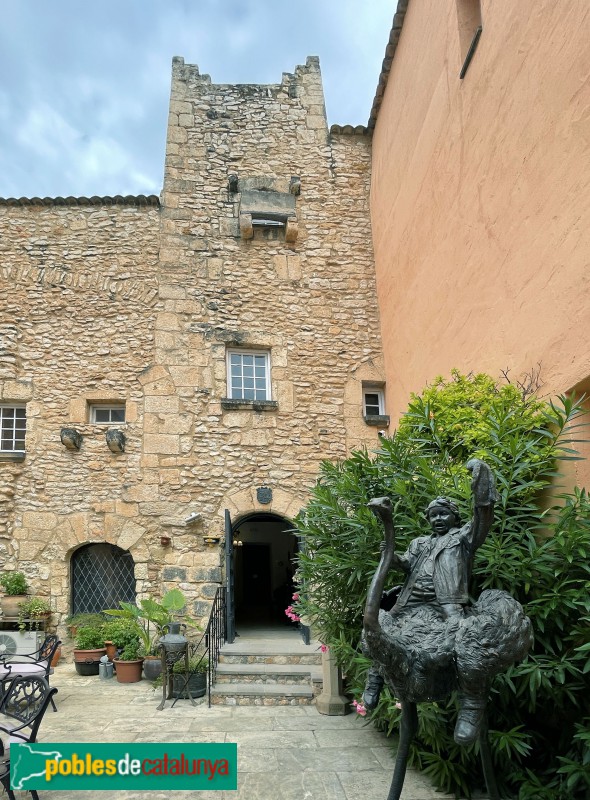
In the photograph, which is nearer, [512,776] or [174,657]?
[512,776]

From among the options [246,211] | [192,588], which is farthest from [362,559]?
[246,211]

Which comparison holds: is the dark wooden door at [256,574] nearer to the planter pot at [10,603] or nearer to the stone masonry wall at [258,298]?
the stone masonry wall at [258,298]

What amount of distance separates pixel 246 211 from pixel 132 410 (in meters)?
3.65

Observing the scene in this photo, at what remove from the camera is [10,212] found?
893cm

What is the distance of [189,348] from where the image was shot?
8.62m

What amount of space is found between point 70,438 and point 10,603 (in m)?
2.28

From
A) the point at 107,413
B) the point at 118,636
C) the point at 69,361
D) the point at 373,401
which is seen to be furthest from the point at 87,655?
the point at 373,401

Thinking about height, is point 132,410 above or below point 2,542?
above

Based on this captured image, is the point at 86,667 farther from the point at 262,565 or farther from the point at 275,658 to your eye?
the point at 262,565

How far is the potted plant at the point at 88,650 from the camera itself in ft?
23.4

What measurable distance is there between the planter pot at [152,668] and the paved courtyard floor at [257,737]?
0.73ft

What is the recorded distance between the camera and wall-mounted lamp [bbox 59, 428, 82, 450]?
797 cm

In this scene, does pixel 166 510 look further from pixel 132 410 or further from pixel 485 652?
pixel 485 652

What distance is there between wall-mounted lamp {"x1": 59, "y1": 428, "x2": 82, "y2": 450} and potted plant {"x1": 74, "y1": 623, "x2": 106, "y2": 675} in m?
2.44
